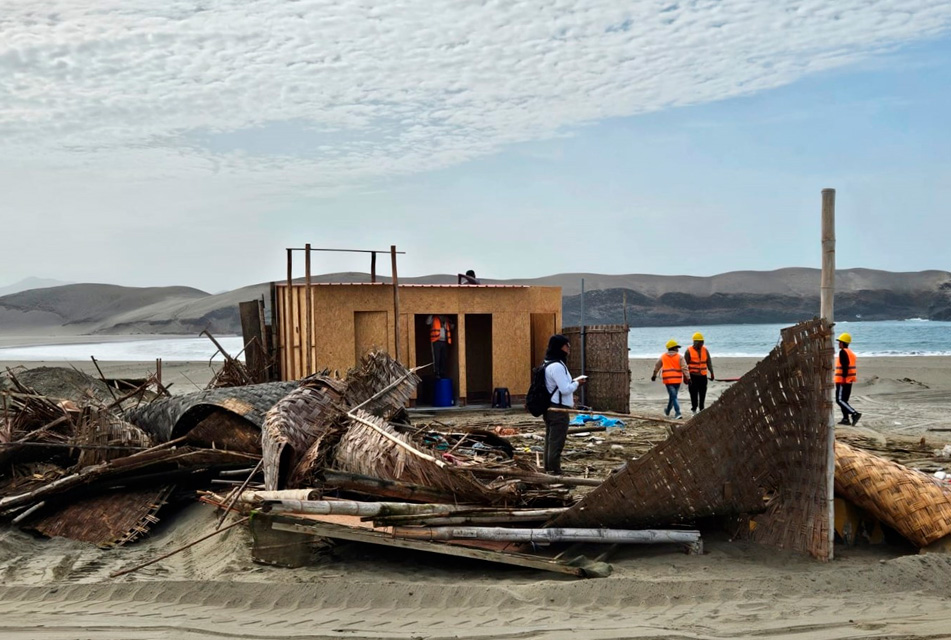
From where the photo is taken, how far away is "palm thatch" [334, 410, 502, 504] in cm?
697

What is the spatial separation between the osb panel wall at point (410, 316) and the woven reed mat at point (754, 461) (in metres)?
10.0

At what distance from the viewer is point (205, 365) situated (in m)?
34.2

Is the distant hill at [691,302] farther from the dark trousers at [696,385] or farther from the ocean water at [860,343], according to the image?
the dark trousers at [696,385]

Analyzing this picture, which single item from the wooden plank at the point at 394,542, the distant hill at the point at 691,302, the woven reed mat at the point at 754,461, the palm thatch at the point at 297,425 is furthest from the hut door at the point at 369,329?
the distant hill at the point at 691,302

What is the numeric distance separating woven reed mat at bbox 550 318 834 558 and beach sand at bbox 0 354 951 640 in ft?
0.96

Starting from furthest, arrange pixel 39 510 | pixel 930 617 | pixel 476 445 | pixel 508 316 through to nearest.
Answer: pixel 508 316, pixel 476 445, pixel 39 510, pixel 930 617

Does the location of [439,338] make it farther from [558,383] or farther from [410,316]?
[558,383]

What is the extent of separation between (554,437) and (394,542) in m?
2.97

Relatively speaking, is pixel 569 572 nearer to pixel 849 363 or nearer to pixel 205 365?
pixel 849 363

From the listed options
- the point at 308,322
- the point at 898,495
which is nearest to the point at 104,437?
the point at 898,495

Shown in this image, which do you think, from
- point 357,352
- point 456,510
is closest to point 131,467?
point 456,510

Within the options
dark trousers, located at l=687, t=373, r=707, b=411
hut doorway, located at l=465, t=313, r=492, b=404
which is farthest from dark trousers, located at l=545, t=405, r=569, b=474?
hut doorway, located at l=465, t=313, r=492, b=404

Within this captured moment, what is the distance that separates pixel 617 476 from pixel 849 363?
9815 millimetres

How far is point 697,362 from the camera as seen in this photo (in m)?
16.0
